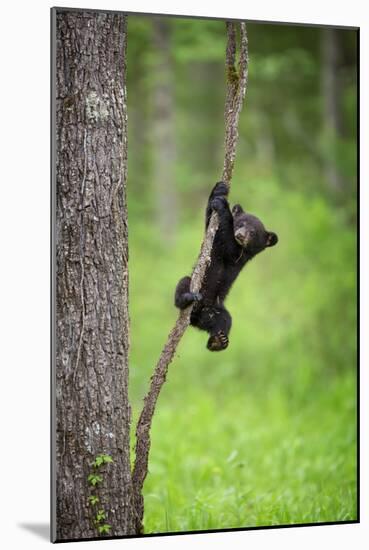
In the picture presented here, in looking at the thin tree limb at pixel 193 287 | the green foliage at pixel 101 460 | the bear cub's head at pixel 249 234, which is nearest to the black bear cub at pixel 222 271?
the bear cub's head at pixel 249 234

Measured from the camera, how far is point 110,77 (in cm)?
478

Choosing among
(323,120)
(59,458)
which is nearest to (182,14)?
(59,458)

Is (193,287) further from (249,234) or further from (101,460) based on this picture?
(101,460)

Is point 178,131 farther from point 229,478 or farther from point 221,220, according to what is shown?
point 221,220

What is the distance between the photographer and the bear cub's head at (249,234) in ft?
18.4

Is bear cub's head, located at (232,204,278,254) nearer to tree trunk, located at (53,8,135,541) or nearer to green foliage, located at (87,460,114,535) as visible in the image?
tree trunk, located at (53,8,135,541)

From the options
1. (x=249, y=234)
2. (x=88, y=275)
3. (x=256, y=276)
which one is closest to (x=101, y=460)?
(x=88, y=275)

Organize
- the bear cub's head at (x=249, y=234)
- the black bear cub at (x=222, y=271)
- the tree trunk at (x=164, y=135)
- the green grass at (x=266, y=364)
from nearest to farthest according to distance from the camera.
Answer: the black bear cub at (x=222, y=271), the bear cub's head at (x=249, y=234), the green grass at (x=266, y=364), the tree trunk at (x=164, y=135)

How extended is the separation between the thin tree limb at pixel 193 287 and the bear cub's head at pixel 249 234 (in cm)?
63

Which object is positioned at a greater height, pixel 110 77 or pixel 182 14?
pixel 182 14

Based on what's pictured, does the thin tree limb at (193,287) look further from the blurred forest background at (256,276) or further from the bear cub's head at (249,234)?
the blurred forest background at (256,276)

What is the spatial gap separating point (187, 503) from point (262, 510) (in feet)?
2.03

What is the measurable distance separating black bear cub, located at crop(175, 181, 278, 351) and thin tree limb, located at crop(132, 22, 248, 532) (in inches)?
16.8

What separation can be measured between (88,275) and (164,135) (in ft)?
26.2
